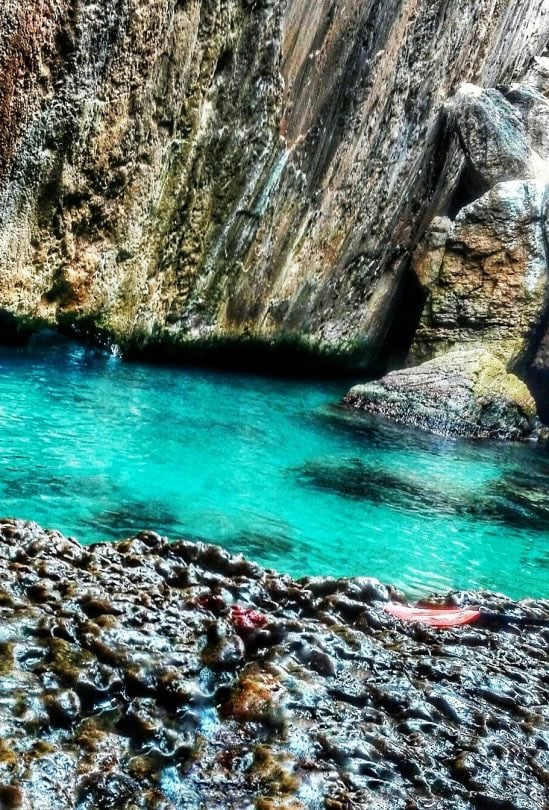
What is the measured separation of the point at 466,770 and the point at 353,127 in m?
13.9

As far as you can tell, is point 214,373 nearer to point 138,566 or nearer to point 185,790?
point 138,566

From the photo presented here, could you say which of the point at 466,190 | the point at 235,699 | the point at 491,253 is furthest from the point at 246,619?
the point at 466,190

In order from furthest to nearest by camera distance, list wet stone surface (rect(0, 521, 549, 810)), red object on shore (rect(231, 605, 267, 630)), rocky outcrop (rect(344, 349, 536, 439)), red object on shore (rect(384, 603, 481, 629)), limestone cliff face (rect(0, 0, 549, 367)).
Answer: rocky outcrop (rect(344, 349, 536, 439)) < limestone cliff face (rect(0, 0, 549, 367)) < red object on shore (rect(384, 603, 481, 629)) < red object on shore (rect(231, 605, 267, 630)) < wet stone surface (rect(0, 521, 549, 810))

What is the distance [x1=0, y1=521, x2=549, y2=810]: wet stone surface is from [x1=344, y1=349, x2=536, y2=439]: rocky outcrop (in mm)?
9670

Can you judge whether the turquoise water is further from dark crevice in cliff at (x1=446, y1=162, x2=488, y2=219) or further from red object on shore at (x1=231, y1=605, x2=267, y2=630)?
dark crevice in cliff at (x1=446, y1=162, x2=488, y2=219)

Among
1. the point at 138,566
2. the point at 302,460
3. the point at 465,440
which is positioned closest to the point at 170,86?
the point at 302,460

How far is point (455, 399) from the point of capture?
41.5 ft

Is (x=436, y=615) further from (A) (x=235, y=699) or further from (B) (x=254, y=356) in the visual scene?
(B) (x=254, y=356)

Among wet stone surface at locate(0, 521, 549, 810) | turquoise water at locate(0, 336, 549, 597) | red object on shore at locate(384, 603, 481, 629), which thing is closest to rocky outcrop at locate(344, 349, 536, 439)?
turquoise water at locate(0, 336, 549, 597)

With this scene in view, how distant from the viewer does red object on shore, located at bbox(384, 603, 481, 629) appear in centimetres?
298

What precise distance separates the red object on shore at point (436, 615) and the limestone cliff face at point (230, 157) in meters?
8.36

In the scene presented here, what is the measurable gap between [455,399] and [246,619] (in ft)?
34.6

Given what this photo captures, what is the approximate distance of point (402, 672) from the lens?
241 cm

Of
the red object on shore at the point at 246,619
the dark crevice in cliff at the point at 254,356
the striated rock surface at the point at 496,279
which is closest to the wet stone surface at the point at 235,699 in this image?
the red object on shore at the point at 246,619
